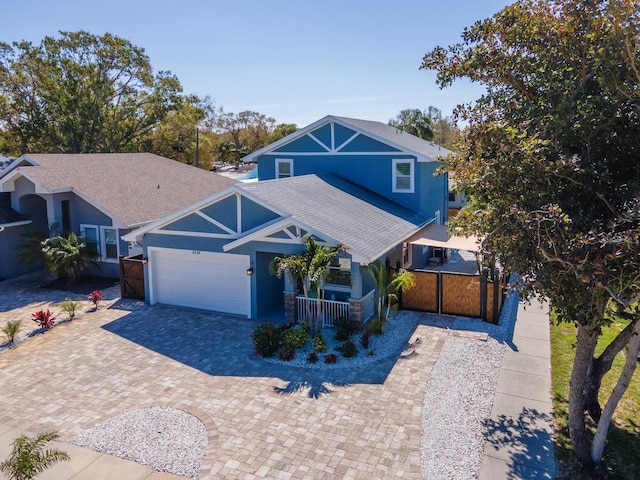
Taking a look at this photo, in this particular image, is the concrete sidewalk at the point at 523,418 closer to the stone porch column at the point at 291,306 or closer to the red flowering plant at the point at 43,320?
the stone porch column at the point at 291,306

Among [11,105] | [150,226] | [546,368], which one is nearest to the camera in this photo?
[546,368]

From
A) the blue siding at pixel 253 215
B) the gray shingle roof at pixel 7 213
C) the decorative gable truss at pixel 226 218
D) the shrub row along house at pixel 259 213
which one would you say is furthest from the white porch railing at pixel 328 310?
the gray shingle roof at pixel 7 213

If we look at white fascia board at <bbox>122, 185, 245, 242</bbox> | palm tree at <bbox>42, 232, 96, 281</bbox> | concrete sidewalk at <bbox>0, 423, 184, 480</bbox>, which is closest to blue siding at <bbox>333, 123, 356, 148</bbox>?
white fascia board at <bbox>122, 185, 245, 242</bbox>

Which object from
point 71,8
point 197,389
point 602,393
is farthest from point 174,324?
point 71,8

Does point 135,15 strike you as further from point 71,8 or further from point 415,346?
point 415,346

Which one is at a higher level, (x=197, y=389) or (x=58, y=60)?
(x=58, y=60)

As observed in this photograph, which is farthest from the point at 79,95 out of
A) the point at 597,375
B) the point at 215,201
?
the point at 597,375

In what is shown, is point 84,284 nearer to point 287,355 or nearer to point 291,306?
point 291,306

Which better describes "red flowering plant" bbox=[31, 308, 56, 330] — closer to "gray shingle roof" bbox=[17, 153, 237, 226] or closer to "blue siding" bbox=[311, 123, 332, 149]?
"gray shingle roof" bbox=[17, 153, 237, 226]
